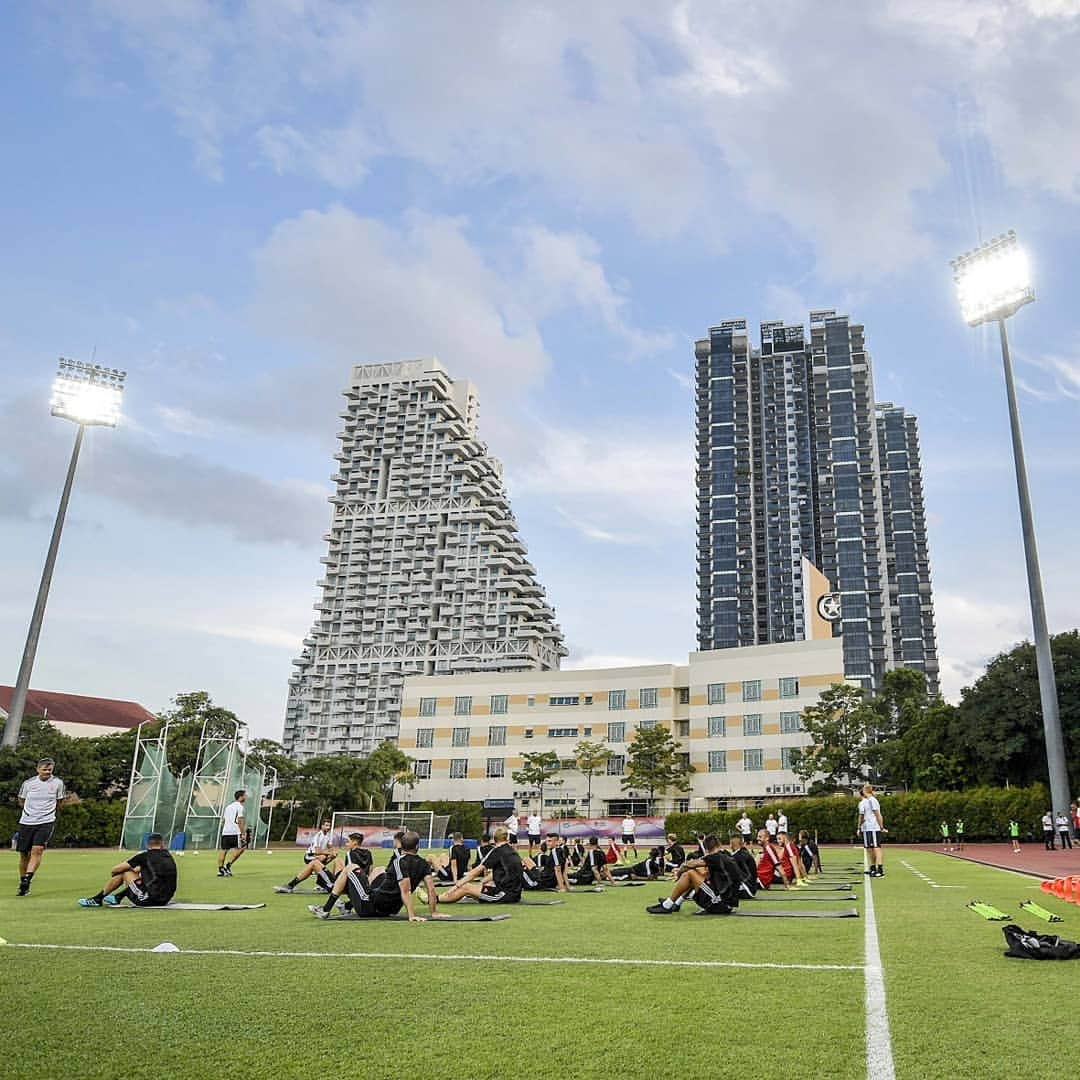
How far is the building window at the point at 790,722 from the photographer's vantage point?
76656 millimetres

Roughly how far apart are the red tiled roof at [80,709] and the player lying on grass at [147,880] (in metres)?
115

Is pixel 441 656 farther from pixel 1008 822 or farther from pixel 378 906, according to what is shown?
pixel 378 906

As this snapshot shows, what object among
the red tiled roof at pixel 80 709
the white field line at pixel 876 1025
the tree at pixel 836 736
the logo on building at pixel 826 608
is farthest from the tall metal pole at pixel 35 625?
the red tiled roof at pixel 80 709

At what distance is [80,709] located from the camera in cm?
12450

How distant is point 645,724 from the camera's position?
84875 millimetres

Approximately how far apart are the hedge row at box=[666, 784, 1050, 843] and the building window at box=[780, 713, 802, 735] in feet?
77.9

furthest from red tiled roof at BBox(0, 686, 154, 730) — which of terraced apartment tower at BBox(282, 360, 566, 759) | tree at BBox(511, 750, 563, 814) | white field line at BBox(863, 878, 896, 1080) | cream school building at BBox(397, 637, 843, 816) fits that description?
white field line at BBox(863, 878, 896, 1080)

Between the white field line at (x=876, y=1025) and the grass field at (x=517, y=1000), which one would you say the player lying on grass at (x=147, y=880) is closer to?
the grass field at (x=517, y=1000)

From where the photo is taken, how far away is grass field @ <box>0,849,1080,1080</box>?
4422 millimetres

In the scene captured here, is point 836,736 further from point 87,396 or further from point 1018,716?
point 87,396

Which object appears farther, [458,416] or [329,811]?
[458,416]

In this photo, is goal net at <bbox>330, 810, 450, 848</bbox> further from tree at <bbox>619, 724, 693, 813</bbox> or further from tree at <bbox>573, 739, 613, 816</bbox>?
tree at <bbox>573, 739, 613, 816</bbox>

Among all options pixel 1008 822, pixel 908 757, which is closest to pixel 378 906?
pixel 1008 822

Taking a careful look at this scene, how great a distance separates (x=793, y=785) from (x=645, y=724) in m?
14.7
